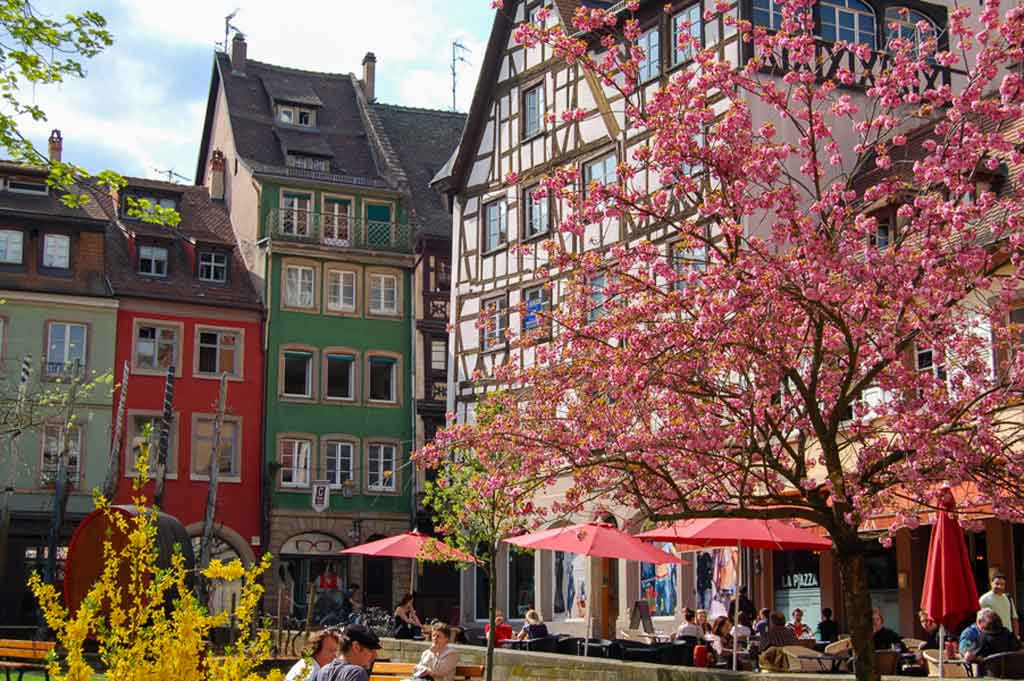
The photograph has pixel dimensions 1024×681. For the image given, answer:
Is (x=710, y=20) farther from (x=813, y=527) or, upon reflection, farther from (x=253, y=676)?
(x=253, y=676)

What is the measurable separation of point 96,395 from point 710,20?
20.7 m

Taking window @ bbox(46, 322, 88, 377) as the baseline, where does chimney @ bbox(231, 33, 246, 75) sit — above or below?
above

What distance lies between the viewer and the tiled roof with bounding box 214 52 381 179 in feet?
156

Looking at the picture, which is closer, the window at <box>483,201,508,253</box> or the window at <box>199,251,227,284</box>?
the window at <box>483,201,508,253</box>

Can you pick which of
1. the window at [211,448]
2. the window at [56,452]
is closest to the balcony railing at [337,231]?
the window at [211,448]

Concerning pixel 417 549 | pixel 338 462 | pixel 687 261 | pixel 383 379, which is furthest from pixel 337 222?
pixel 687 261

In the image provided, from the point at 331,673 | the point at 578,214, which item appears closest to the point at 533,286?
the point at 578,214

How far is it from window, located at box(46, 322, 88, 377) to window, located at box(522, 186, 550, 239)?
1299cm

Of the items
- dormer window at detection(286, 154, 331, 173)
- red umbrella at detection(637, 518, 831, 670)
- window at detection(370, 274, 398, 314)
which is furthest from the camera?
dormer window at detection(286, 154, 331, 173)

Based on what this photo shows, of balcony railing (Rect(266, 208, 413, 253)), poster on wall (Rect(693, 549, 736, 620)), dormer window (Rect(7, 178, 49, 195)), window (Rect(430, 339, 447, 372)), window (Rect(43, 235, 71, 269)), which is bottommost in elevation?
poster on wall (Rect(693, 549, 736, 620))

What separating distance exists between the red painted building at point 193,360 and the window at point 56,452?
1.19 m

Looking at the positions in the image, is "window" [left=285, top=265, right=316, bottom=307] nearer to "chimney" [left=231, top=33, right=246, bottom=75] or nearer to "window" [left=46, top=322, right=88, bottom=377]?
"window" [left=46, top=322, right=88, bottom=377]

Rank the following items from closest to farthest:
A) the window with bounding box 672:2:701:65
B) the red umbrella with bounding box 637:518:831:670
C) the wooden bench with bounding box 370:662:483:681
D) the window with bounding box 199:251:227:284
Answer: the wooden bench with bounding box 370:662:483:681 → the red umbrella with bounding box 637:518:831:670 → the window with bounding box 672:2:701:65 → the window with bounding box 199:251:227:284

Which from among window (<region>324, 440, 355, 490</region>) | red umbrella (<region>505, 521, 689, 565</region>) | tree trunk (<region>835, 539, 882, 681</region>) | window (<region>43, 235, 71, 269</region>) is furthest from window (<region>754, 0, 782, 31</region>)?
window (<region>43, 235, 71, 269</region>)
